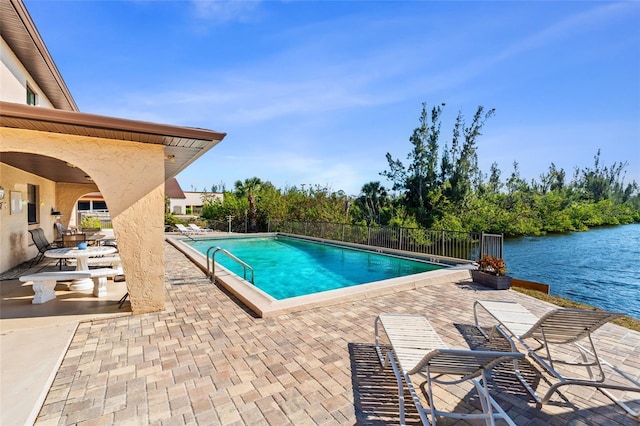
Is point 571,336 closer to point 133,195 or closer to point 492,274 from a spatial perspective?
point 492,274

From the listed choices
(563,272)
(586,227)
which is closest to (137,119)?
(563,272)

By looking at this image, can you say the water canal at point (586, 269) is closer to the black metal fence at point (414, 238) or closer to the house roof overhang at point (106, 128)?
the black metal fence at point (414, 238)

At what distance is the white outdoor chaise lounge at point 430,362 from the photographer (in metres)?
2.25

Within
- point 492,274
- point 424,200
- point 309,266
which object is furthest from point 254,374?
point 424,200

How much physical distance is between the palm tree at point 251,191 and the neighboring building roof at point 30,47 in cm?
1284

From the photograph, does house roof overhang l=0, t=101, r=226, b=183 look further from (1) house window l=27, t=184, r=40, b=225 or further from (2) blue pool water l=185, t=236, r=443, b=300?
(1) house window l=27, t=184, r=40, b=225

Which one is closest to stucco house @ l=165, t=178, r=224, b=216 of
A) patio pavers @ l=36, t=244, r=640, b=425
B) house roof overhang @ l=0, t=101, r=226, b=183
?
house roof overhang @ l=0, t=101, r=226, b=183

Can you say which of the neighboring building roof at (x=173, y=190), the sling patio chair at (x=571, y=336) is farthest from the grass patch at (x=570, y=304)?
the neighboring building roof at (x=173, y=190)

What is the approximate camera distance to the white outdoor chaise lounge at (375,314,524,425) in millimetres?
2248

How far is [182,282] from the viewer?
23.8ft

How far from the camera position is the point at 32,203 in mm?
9727

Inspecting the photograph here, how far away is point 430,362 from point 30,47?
1034 cm

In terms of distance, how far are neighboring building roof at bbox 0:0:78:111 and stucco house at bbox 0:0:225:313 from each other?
0.02m

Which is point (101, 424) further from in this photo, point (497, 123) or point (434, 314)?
point (497, 123)
